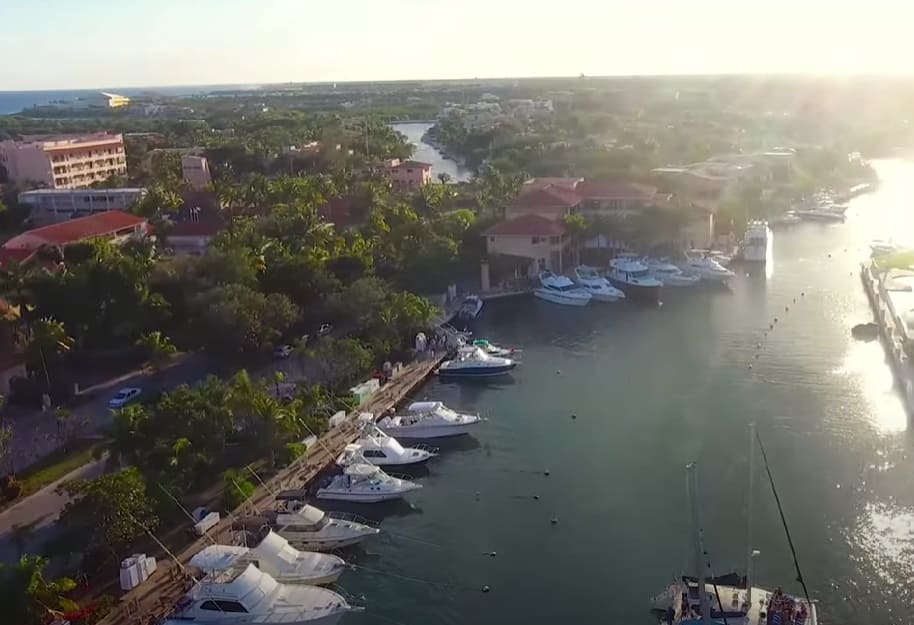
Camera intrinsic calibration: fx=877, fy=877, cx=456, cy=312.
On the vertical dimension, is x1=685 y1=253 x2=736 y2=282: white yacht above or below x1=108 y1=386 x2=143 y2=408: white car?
above

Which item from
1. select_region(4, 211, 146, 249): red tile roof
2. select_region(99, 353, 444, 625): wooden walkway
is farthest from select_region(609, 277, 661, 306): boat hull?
select_region(4, 211, 146, 249): red tile roof

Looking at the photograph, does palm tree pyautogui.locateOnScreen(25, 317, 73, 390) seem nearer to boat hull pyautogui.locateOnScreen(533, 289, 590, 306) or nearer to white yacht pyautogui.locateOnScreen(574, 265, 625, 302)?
boat hull pyautogui.locateOnScreen(533, 289, 590, 306)

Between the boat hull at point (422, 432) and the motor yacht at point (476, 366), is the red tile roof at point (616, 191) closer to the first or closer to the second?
the motor yacht at point (476, 366)

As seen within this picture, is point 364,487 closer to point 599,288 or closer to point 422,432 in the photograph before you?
point 422,432

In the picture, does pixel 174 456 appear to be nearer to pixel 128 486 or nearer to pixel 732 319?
pixel 128 486

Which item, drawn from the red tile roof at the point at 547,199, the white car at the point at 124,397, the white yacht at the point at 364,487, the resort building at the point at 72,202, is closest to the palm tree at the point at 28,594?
the white yacht at the point at 364,487

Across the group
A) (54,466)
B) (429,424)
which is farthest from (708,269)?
(54,466)
